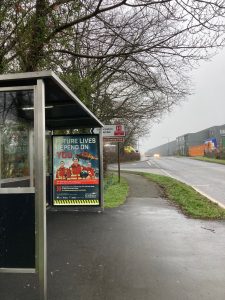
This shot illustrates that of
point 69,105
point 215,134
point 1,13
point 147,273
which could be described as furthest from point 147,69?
point 215,134

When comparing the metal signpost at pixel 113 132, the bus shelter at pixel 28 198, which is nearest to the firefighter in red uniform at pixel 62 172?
the bus shelter at pixel 28 198

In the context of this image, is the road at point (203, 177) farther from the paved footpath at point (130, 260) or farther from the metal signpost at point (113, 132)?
the paved footpath at point (130, 260)

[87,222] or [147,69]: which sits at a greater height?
[147,69]

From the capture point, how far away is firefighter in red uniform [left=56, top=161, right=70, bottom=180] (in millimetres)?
10750

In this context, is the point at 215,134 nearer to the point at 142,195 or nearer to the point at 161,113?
the point at 161,113

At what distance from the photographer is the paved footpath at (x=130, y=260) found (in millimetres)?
4703

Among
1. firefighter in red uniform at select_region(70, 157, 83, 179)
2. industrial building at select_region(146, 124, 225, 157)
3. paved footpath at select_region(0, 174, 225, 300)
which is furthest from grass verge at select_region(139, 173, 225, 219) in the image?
industrial building at select_region(146, 124, 225, 157)

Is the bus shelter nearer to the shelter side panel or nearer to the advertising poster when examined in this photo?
the shelter side panel

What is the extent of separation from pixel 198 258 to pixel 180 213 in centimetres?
431

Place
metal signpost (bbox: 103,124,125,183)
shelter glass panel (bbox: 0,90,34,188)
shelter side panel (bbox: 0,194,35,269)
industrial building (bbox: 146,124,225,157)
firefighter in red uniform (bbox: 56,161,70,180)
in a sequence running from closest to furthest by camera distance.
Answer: shelter side panel (bbox: 0,194,35,269)
shelter glass panel (bbox: 0,90,34,188)
firefighter in red uniform (bbox: 56,161,70,180)
metal signpost (bbox: 103,124,125,183)
industrial building (bbox: 146,124,225,157)

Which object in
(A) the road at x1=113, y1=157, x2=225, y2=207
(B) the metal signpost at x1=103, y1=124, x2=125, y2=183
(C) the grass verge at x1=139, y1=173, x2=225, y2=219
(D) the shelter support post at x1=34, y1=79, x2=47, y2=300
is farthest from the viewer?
(B) the metal signpost at x1=103, y1=124, x2=125, y2=183

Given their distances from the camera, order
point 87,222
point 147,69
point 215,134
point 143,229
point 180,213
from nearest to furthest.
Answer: point 143,229, point 87,222, point 180,213, point 147,69, point 215,134

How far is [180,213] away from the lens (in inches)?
409

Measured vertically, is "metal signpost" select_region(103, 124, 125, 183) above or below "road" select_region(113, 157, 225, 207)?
above
